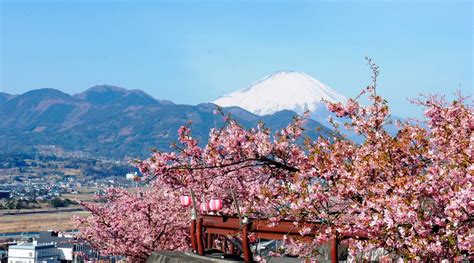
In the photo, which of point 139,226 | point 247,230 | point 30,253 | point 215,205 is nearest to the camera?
point 247,230

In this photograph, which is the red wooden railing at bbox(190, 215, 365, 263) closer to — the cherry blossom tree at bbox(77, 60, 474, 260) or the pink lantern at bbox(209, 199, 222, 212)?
the cherry blossom tree at bbox(77, 60, 474, 260)

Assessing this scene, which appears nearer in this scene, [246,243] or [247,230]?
[246,243]

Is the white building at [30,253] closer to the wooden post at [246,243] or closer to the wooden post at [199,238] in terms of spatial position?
the wooden post at [199,238]

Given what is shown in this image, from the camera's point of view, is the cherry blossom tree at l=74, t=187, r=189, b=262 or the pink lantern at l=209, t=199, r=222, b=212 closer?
the pink lantern at l=209, t=199, r=222, b=212

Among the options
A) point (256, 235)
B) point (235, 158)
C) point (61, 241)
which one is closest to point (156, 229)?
point (235, 158)

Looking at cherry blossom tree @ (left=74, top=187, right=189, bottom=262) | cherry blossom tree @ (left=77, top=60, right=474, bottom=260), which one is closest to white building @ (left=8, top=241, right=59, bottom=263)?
cherry blossom tree @ (left=74, top=187, right=189, bottom=262)

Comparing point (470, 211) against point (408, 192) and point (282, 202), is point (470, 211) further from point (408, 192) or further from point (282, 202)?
point (282, 202)

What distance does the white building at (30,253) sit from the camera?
15600cm

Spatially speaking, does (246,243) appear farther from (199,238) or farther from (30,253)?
(30,253)

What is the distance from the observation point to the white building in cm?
15600

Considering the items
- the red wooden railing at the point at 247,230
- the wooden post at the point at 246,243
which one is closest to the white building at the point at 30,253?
the red wooden railing at the point at 247,230

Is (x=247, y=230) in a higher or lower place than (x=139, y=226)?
lower

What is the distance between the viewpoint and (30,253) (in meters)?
161

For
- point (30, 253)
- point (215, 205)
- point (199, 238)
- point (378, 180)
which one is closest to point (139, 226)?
point (215, 205)
